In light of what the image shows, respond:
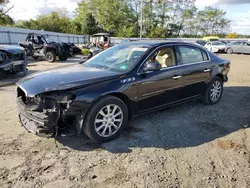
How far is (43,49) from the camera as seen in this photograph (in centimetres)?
1562

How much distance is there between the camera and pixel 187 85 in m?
5.12

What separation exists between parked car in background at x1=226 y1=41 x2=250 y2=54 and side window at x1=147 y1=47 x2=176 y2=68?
24.4 m

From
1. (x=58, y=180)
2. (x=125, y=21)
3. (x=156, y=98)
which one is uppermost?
(x=125, y=21)

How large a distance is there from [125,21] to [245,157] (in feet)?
184

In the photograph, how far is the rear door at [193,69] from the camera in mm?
5035

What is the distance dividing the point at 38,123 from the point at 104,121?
970mm

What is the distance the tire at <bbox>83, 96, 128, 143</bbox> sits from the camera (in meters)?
3.65

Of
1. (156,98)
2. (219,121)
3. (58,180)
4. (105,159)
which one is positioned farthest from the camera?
(219,121)

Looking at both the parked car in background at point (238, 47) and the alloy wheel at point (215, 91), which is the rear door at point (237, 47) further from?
the alloy wheel at point (215, 91)

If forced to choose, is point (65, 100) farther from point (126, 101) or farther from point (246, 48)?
point (246, 48)

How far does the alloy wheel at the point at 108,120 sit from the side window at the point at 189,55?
1893 millimetres

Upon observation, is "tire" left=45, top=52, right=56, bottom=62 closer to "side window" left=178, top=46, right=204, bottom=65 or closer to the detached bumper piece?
"side window" left=178, top=46, right=204, bottom=65

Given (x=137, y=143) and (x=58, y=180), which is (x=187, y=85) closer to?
(x=137, y=143)

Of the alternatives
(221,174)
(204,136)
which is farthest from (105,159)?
(204,136)
